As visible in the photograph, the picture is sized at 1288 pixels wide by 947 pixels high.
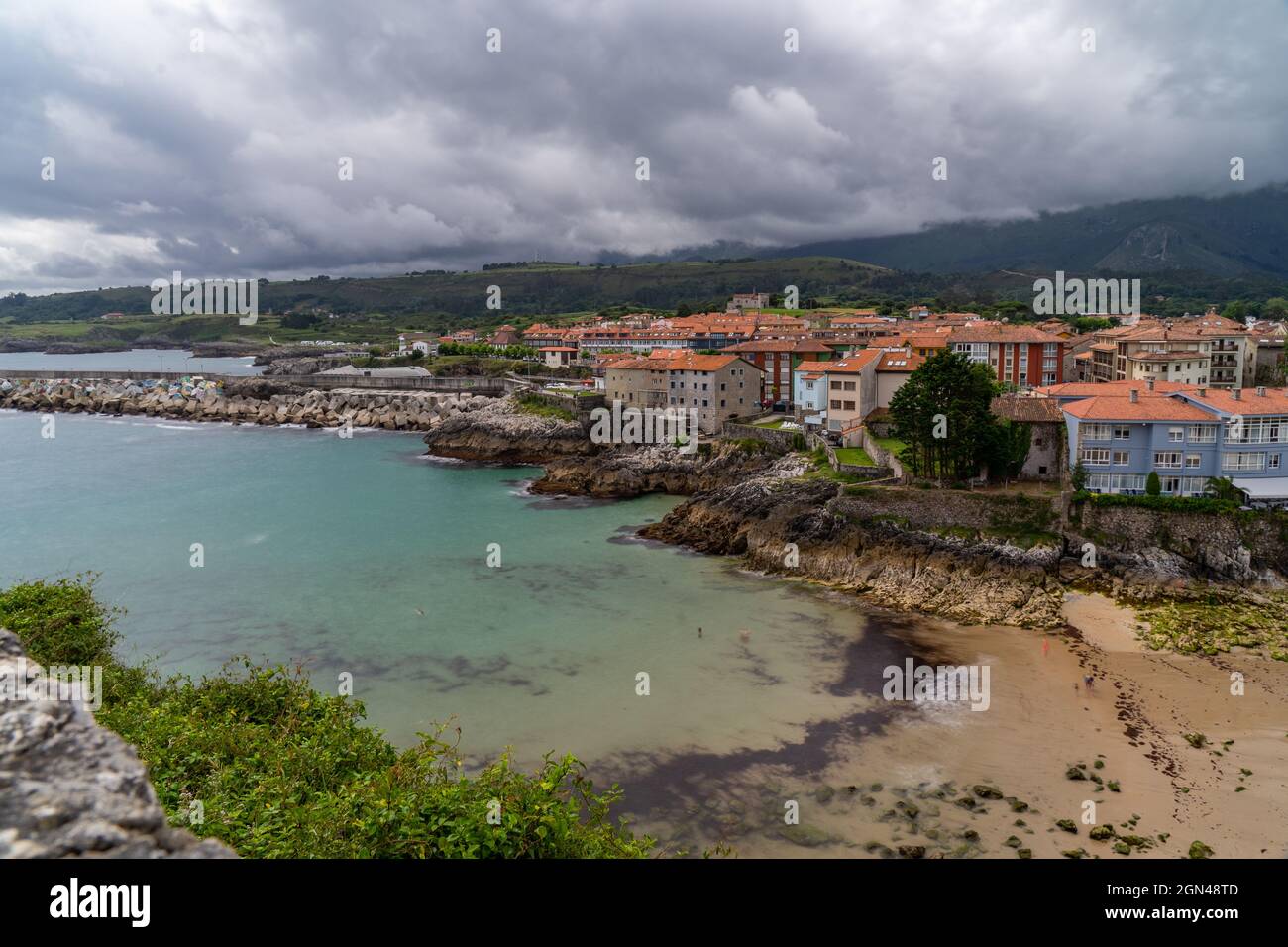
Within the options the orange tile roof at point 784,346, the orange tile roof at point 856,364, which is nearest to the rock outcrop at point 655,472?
the orange tile roof at point 856,364

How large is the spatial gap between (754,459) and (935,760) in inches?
1149

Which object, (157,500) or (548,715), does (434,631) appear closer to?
(548,715)

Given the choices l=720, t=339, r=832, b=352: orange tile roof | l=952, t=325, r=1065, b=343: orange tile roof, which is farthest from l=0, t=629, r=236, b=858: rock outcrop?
l=720, t=339, r=832, b=352: orange tile roof

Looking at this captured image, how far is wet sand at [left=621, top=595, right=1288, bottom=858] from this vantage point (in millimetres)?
15047

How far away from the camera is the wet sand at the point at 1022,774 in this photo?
15.0 metres

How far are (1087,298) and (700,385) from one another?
10719cm

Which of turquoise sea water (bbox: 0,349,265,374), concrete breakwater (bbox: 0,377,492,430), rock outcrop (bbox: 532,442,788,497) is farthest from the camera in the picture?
turquoise sea water (bbox: 0,349,265,374)

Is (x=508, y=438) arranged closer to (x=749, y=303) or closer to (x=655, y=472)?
(x=655, y=472)

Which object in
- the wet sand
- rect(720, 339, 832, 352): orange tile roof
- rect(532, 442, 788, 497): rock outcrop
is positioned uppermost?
rect(720, 339, 832, 352): orange tile roof

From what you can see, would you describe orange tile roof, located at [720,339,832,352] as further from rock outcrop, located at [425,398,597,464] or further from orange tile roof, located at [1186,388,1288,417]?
orange tile roof, located at [1186,388,1288,417]

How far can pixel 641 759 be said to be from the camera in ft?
59.7
